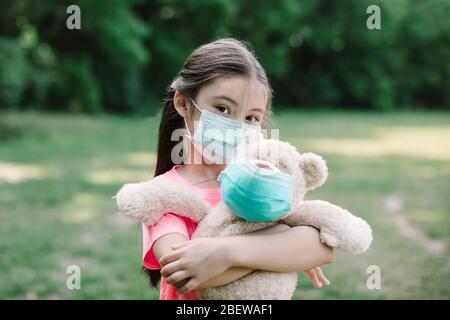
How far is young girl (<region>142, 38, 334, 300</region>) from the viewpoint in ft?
5.43

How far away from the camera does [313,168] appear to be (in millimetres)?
1759

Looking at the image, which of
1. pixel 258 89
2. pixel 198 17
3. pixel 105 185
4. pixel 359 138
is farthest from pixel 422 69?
pixel 258 89

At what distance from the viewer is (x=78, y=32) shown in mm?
22359

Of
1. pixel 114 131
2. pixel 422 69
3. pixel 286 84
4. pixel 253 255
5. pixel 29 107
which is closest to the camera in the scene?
pixel 253 255

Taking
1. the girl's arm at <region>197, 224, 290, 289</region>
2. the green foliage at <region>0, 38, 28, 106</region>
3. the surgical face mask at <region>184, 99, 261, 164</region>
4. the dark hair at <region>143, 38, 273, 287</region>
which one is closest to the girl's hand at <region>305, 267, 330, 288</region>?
the girl's arm at <region>197, 224, 290, 289</region>

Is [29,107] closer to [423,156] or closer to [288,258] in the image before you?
[423,156]

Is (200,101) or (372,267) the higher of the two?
(200,101)

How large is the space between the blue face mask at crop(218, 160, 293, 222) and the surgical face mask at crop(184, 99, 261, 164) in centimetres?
33

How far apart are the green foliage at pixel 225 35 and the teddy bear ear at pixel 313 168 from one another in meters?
12.3

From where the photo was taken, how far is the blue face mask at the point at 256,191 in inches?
60.5

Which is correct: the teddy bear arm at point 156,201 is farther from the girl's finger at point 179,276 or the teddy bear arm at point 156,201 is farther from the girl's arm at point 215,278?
the girl's finger at point 179,276

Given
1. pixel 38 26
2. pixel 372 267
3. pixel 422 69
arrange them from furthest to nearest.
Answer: pixel 422 69 < pixel 38 26 < pixel 372 267

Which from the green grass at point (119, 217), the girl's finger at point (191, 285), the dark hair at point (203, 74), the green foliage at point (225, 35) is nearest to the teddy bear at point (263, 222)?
the girl's finger at point (191, 285)

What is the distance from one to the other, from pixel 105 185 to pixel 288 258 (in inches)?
282
